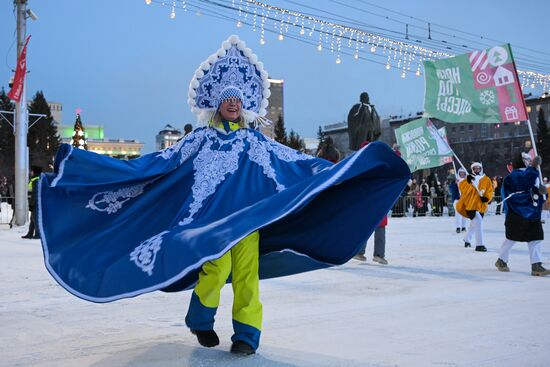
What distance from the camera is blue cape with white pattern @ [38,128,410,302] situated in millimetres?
4055

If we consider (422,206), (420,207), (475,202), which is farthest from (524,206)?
(422,206)

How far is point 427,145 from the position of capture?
2114 cm

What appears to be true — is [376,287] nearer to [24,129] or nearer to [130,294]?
[130,294]

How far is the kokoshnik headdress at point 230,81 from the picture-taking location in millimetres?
5055

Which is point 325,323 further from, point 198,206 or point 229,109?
point 229,109

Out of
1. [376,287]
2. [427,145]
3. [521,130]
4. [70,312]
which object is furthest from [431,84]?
[521,130]

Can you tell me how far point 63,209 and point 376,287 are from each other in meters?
4.21

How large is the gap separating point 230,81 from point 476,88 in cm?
1042

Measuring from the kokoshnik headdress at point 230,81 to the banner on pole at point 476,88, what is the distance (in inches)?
368

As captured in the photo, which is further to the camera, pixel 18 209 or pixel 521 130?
pixel 521 130

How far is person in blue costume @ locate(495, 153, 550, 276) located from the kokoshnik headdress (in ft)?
16.9

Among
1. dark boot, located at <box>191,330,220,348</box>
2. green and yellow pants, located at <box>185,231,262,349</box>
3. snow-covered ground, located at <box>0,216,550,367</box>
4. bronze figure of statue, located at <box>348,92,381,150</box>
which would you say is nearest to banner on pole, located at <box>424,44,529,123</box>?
bronze figure of statue, located at <box>348,92,381,150</box>

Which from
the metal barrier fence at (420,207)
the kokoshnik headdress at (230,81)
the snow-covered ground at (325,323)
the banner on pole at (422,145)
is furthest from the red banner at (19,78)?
the kokoshnik headdress at (230,81)

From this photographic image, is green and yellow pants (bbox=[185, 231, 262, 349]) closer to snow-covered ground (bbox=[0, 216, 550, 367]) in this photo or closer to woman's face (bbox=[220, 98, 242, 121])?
snow-covered ground (bbox=[0, 216, 550, 367])
